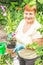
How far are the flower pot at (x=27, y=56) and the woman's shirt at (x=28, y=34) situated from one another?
128 mm

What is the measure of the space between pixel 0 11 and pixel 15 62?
4.82 feet

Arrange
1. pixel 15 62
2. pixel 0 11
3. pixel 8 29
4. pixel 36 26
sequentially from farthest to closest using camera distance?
pixel 0 11 < pixel 8 29 < pixel 15 62 < pixel 36 26

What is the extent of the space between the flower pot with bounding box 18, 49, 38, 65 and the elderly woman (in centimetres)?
11

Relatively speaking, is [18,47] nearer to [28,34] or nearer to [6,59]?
[28,34]

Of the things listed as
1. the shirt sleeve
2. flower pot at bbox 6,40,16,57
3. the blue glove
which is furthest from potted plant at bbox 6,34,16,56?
the shirt sleeve

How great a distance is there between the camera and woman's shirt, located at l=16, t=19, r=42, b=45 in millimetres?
3338

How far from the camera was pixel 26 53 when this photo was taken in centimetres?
346

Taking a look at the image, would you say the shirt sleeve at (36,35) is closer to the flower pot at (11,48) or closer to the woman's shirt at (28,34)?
the woman's shirt at (28,34)

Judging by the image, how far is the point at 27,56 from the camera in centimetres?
345

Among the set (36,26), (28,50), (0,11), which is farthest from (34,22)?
(0,11)

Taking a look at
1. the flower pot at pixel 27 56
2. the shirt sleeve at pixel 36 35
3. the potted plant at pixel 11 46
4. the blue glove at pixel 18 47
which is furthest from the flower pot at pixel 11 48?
the shirt sleeve at pixel 36 35

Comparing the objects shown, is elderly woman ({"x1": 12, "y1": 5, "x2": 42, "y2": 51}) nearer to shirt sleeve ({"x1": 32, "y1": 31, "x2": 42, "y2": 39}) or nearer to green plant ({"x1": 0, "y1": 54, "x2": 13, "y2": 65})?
shirt sleeve ({"x1": 32, "y1": 31, "x2": 42, "y2": 39})

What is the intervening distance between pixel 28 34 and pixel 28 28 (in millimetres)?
77

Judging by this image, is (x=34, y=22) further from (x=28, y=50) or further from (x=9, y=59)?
(x=9, y=59)
